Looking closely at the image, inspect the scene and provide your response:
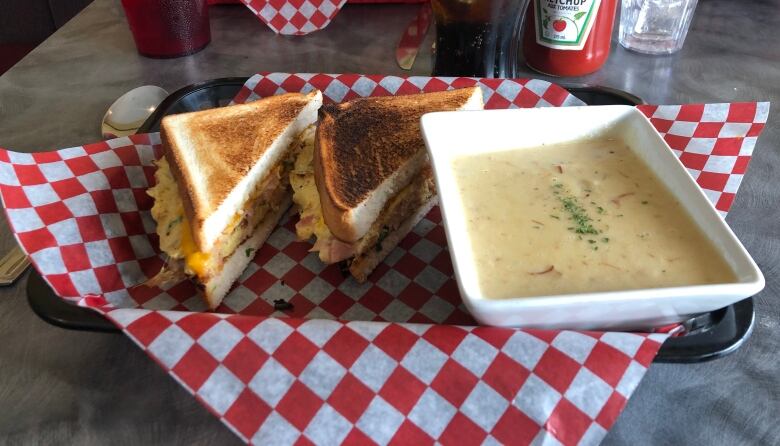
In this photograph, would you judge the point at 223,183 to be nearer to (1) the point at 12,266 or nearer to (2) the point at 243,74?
(1) the point at 12,266

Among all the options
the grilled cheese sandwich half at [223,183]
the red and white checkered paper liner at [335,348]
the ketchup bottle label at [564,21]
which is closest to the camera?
the red and white checkered paper liner at [335,348]

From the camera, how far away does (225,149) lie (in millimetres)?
1542

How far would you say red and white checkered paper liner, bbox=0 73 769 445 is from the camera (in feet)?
3.08

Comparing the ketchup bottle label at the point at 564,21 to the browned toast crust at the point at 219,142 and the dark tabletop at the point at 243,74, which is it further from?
the browned toast crust at the point at 219,142

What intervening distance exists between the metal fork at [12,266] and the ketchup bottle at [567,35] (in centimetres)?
161

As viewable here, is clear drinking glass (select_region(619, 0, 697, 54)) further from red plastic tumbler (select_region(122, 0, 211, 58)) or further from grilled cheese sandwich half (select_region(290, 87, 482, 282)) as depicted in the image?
red plastic tumbler (select_region(122, 0, 211, 58))

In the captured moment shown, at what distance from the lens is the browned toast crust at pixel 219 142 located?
1.39 metres

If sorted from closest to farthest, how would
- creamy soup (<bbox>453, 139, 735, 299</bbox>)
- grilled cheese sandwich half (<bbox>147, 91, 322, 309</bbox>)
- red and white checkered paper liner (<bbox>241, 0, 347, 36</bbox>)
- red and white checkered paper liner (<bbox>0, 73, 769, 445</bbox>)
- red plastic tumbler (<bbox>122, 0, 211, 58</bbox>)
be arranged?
red and white checkered paper liner (<bbox>0, 73, 769, 445</bbox>) < creamy soup (<bbox>453, 139, 735, 299</bbox>) < grilled cheese sandwich half (<bbox>147, 91, 322, 309</bbox>) < red plastic tumbler (<bbox>122, 0, 211, 58</bbox>) < red and white checkered paper liner (<bbox>241, 0, 347, 36</bbox>)

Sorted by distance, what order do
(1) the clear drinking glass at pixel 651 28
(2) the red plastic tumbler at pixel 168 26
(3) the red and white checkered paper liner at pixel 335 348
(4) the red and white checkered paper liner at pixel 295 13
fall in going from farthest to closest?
(4) the red and white checkered paper liner at pixel 295 13 → (1) the clear drinking glass at pixel 651 28 → (2) the red plastic tumbler at pixel 168 26 → (3) the red and white checkered paper liner at pixel 335 348

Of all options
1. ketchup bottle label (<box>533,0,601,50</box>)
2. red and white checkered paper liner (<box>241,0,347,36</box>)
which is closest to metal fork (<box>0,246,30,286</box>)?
red and white checkered paper liner (<box>241,0,347,36</box>)

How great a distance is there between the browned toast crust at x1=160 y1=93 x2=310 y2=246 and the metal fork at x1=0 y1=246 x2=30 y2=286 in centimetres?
39

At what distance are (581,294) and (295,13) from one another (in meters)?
1.95

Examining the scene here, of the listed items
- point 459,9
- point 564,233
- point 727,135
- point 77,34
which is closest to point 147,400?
point 564,233

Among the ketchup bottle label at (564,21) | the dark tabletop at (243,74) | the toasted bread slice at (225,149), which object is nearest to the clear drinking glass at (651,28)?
the dark tabletop at (243,74)
